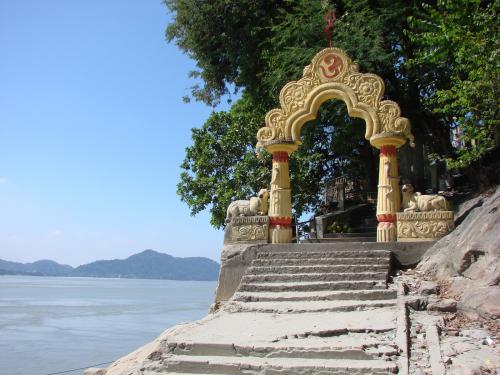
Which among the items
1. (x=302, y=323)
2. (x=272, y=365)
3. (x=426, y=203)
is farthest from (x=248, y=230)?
(x=272, y=365)

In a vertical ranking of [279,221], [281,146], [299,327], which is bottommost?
[299,327]

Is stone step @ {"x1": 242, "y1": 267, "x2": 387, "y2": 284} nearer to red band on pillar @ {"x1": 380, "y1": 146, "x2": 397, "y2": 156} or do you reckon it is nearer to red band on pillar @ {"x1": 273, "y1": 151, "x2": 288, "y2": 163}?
red band on pillar @ {"x1": 273, "y1": 151, "x2": 288, "y2": 163}

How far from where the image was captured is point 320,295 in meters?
8.02

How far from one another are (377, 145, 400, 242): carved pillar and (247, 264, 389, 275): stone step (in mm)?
1451

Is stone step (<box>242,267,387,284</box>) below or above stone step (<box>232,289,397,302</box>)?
above

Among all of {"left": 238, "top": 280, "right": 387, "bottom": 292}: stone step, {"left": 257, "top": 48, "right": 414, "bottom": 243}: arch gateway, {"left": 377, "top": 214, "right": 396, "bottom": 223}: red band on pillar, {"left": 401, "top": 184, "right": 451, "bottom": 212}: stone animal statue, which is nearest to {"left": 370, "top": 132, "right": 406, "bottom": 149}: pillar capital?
{"left": 257, "top": 48, "right": 414, "bottom": 243}: arch gateway

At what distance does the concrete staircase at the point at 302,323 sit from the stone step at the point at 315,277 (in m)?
0.01

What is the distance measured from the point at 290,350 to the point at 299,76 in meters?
9.77

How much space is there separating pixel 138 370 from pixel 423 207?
627 centimetres

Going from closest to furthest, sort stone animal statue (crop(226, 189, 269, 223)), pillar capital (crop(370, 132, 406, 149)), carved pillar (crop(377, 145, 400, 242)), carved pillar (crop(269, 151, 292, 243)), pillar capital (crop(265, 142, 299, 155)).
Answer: carved pillar (crop(377, 145, 400, 242)), pillar capital (crop(370, 132, 406, 149)), carved pillar (crop(269, 151, 292, 243)), stone animal statue (crop(226, 189, 269, 223)), pillar capital (crop(265, 142, 299, 155))

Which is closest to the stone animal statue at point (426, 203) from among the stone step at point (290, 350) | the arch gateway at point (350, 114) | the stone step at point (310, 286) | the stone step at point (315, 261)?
the arch gateway at point (350, 114)

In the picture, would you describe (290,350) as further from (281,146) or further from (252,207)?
(281,146)

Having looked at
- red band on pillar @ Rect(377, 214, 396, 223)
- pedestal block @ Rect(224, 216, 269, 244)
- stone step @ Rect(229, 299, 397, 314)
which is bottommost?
stone step @ Rect(229, 299, 397, 314)

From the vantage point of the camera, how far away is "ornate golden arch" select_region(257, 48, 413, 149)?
34.9ft
